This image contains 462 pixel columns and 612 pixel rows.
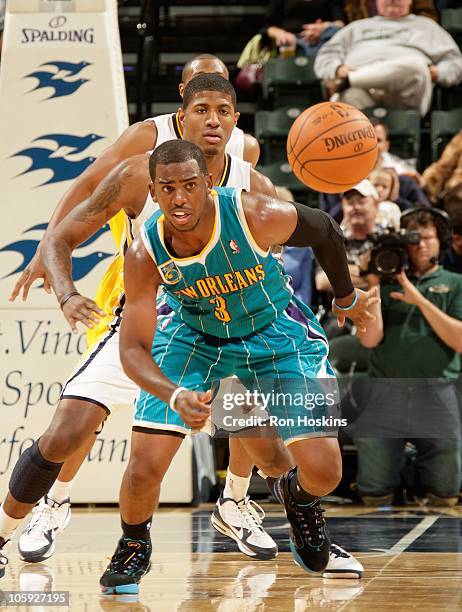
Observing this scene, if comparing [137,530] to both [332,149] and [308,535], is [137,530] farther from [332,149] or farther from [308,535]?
[332,149]

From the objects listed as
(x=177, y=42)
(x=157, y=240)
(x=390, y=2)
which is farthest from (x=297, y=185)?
(x=157, y=240)

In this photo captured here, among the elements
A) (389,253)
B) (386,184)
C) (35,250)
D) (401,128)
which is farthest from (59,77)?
(401,128)

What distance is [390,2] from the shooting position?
8938 millimetres

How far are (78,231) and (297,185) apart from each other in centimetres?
515

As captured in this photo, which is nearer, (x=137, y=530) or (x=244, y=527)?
(x=137, y=530)

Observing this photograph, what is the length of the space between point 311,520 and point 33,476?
1040 millimetres

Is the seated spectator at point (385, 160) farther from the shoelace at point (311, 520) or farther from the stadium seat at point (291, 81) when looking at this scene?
the shoelace at point (311, 520)

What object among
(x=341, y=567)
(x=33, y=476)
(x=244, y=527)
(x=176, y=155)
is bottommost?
(x=244, y=527)

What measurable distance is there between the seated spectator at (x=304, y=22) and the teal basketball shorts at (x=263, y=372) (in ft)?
19.0

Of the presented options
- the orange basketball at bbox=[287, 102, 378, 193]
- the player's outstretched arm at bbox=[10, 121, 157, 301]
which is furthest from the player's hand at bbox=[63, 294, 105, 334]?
the orange basketball at bbox=[287, 102, 378, 193]

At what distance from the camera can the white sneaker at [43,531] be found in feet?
14.6

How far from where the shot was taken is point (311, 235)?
151 inches

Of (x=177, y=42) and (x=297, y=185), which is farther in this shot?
(x=177, y=42)

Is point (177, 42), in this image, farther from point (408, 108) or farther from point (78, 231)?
point (78, 231)
